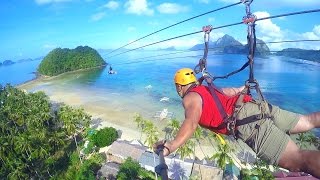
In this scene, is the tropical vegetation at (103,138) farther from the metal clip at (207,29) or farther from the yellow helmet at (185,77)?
the yellow helmet at (185,77)

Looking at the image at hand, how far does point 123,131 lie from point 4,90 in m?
27.1

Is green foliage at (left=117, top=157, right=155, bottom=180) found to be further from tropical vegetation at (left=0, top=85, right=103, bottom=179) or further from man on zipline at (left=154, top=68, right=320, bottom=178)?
man on zipline at (left=154, top=68, right=320, bottom=178)

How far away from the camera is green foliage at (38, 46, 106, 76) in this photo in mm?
104562

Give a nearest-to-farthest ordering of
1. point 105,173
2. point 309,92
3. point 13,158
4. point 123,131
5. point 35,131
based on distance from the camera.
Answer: point 105,173
point 13,158
point 35,131
point 123,131
point 309,92

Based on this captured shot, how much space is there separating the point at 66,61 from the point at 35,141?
86795mm

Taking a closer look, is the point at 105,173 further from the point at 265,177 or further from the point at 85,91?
the point at 85,91

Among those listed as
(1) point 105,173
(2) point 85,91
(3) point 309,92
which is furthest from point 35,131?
(3) point 309,92

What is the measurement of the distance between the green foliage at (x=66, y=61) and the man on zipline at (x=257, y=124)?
10294cm

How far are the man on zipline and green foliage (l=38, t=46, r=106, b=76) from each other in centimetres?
10294

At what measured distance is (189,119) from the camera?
14.1ft

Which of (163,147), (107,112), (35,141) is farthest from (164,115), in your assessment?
(163,147)

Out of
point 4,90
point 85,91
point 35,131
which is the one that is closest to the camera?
point 35,131

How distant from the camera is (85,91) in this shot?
71.2 meters

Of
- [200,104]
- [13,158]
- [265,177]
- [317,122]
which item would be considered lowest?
[265,177]
